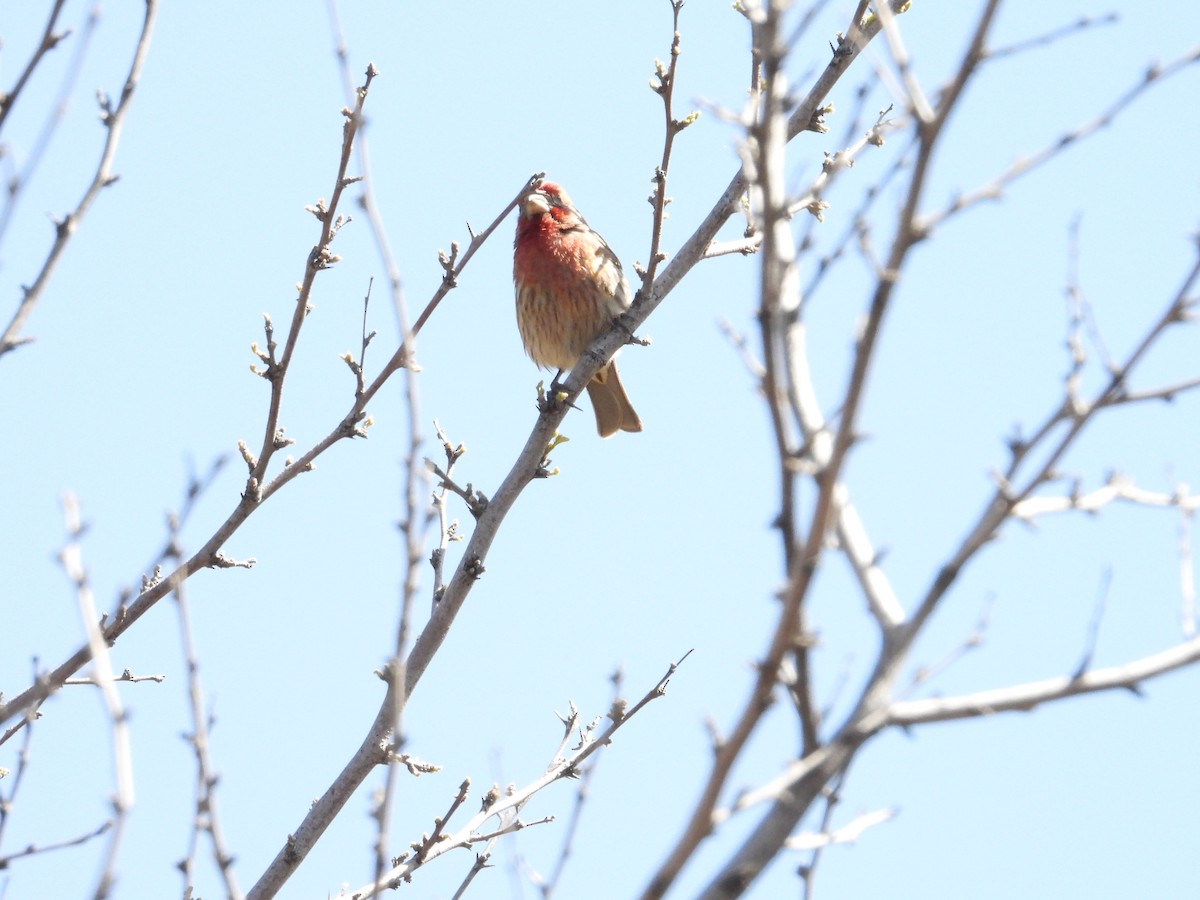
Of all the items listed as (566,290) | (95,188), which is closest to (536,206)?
(566,290)

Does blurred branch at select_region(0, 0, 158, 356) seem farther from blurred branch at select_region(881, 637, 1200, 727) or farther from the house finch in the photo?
the house finch

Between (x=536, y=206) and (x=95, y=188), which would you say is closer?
(x=95, y=188)

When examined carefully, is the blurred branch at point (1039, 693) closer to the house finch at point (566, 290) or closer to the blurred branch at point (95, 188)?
the blurred branch at point (95, 188)

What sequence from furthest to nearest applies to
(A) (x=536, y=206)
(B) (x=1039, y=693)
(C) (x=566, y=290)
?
(A) (x=536, y=206), (C) (x=566, y=290), (B) (x=1039, y=693)

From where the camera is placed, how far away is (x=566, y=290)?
8.47 metres

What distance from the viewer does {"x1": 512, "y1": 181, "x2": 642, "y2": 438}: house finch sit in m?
8.46

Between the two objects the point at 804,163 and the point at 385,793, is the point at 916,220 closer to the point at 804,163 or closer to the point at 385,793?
the point at 804,163

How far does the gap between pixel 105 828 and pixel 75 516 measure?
663 mm

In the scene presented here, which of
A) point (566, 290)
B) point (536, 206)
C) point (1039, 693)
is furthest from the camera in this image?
point (536, 206)

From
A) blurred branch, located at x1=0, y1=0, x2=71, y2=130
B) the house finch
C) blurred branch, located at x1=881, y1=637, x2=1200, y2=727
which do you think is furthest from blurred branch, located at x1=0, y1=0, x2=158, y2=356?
the house finch

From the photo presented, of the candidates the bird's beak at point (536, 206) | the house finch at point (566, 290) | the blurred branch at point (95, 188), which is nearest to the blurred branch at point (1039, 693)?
the blurred branch at point (95, 188)

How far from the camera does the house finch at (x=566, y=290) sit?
8461 mm

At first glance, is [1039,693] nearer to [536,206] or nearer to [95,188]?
[95,188]

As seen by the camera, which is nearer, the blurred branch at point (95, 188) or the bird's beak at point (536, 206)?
the blurred branch at point (95, 188)
